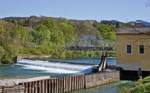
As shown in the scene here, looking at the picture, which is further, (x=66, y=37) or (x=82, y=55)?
(x=66, y=37)

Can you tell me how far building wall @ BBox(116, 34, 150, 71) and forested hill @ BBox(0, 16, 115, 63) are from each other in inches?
2045

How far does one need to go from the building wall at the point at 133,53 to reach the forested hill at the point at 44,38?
5193 cm

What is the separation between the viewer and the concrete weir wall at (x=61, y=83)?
30422mm

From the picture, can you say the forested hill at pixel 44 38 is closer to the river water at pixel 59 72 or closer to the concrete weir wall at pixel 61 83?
the river water at pixel 59 72

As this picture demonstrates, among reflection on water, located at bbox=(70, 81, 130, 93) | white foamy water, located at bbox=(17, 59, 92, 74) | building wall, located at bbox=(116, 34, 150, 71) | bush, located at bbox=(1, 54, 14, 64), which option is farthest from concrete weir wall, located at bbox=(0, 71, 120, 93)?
bush, located at bbox=(1, 54, 14, 64)

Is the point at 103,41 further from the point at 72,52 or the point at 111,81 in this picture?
the point at 111,81

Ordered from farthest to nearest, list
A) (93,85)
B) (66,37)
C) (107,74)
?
(66,37) → (107,74) → (93,85)

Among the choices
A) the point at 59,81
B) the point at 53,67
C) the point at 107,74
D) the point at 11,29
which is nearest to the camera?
the point at 59,81

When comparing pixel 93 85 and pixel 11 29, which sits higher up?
pixel 11 29

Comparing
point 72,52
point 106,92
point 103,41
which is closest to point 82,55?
point 72,52

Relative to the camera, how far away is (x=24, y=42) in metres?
123

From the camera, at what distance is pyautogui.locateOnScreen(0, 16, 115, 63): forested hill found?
10526 centimetres

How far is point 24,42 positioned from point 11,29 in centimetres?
559

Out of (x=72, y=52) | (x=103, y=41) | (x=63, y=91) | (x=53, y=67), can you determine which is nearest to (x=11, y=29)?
(x=72, y=52)
